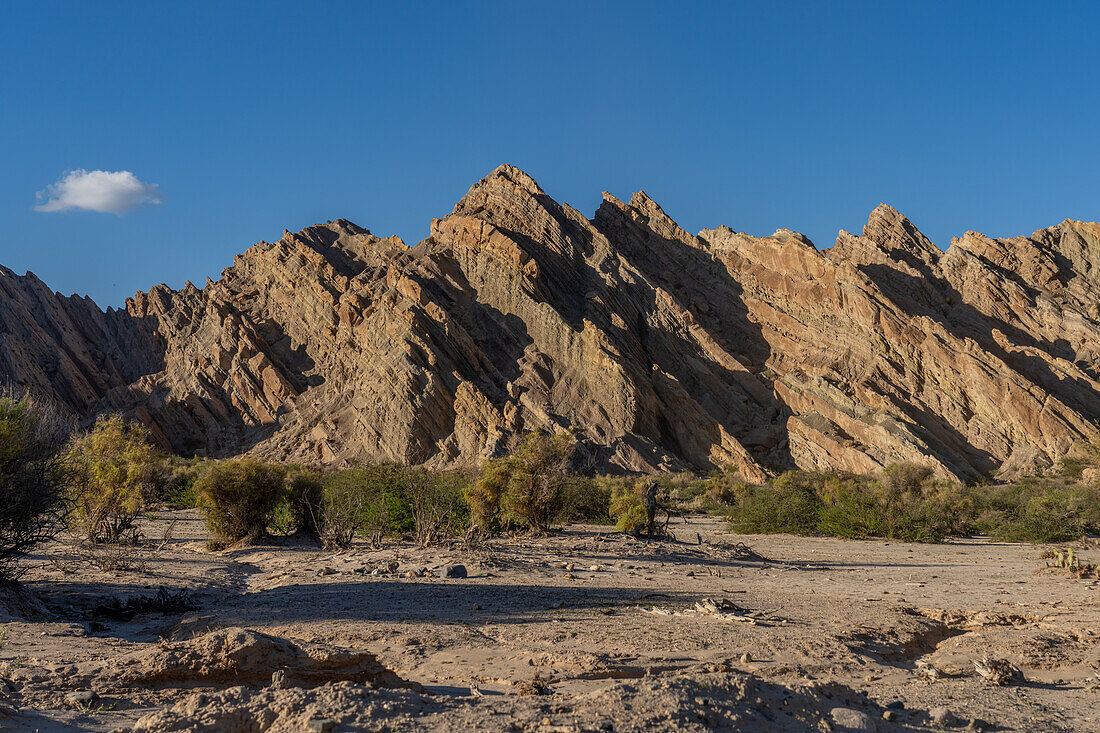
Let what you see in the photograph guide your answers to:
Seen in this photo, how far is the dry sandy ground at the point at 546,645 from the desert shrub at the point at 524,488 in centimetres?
346

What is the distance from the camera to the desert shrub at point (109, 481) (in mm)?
18406

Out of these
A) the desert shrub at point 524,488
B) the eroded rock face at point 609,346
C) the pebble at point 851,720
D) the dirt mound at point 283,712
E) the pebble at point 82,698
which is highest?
the eroded rock face at point 609,346

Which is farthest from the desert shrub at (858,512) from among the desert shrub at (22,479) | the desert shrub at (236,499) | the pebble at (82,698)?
the pebble at (82,698)

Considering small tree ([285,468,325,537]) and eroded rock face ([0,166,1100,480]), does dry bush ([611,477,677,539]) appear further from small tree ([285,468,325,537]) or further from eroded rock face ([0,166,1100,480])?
eroded rock face ([0,166,1100,480])

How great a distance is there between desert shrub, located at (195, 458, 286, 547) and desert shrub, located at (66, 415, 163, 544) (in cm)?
148

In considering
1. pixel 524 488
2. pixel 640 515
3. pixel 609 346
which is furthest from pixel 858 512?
pixel 609 346

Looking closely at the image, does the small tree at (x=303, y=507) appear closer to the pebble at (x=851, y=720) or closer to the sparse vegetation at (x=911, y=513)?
the sparse vegetation at (x=911, y=513)

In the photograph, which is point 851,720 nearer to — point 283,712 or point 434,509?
point 283,712

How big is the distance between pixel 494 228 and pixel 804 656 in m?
57.9

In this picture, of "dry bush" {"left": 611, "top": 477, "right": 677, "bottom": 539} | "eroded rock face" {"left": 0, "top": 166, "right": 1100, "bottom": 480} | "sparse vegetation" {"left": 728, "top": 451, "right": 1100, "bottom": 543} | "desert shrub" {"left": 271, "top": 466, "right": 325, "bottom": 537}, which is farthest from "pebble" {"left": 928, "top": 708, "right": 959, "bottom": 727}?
"eroded rock face" {"left": 0, "top": 166, "right": 1100, "bottom": 480}

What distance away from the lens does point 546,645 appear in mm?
8430

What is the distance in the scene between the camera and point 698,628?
31.6ft

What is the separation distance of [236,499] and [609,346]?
3861cm

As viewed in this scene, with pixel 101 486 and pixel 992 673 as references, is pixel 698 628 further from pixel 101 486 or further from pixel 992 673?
pixel 101 486
